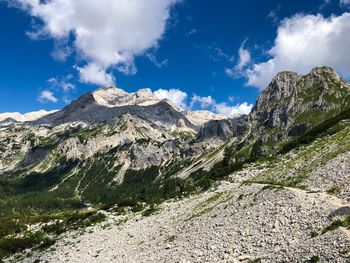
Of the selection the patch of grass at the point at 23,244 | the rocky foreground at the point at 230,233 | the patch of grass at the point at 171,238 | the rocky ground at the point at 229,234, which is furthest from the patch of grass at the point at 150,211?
the patch of grass at the point at 171,238

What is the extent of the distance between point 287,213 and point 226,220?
8.08 meters

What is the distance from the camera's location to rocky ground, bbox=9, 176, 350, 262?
100ft

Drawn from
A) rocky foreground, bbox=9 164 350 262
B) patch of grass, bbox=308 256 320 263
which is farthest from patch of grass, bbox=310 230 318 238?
patch of grass, bbox=308 256 320 263

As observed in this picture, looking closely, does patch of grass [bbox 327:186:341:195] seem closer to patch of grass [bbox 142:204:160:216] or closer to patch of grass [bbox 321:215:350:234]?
patch of grass [bbox 321:215:350:234]

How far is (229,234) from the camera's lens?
39.1 metres

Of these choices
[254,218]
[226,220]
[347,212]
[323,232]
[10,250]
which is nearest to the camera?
[323,232]

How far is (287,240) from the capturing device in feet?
107

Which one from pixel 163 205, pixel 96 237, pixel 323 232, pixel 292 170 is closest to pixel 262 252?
pixel 323 232

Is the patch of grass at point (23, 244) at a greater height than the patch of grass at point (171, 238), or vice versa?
the patch of grass at point (23, 244)

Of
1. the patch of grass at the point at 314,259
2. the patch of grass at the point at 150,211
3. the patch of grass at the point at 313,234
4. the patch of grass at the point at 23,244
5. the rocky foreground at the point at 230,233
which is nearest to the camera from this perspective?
the patch of grass at the point at 314,259

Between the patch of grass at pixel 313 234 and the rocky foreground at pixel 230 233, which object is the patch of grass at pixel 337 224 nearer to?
the rocky foreground at pixel 230 233

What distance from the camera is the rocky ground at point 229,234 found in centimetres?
3050

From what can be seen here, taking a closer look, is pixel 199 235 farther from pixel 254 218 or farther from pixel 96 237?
pixel 96 237

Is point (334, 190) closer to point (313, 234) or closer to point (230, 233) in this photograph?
point (313, 234)
